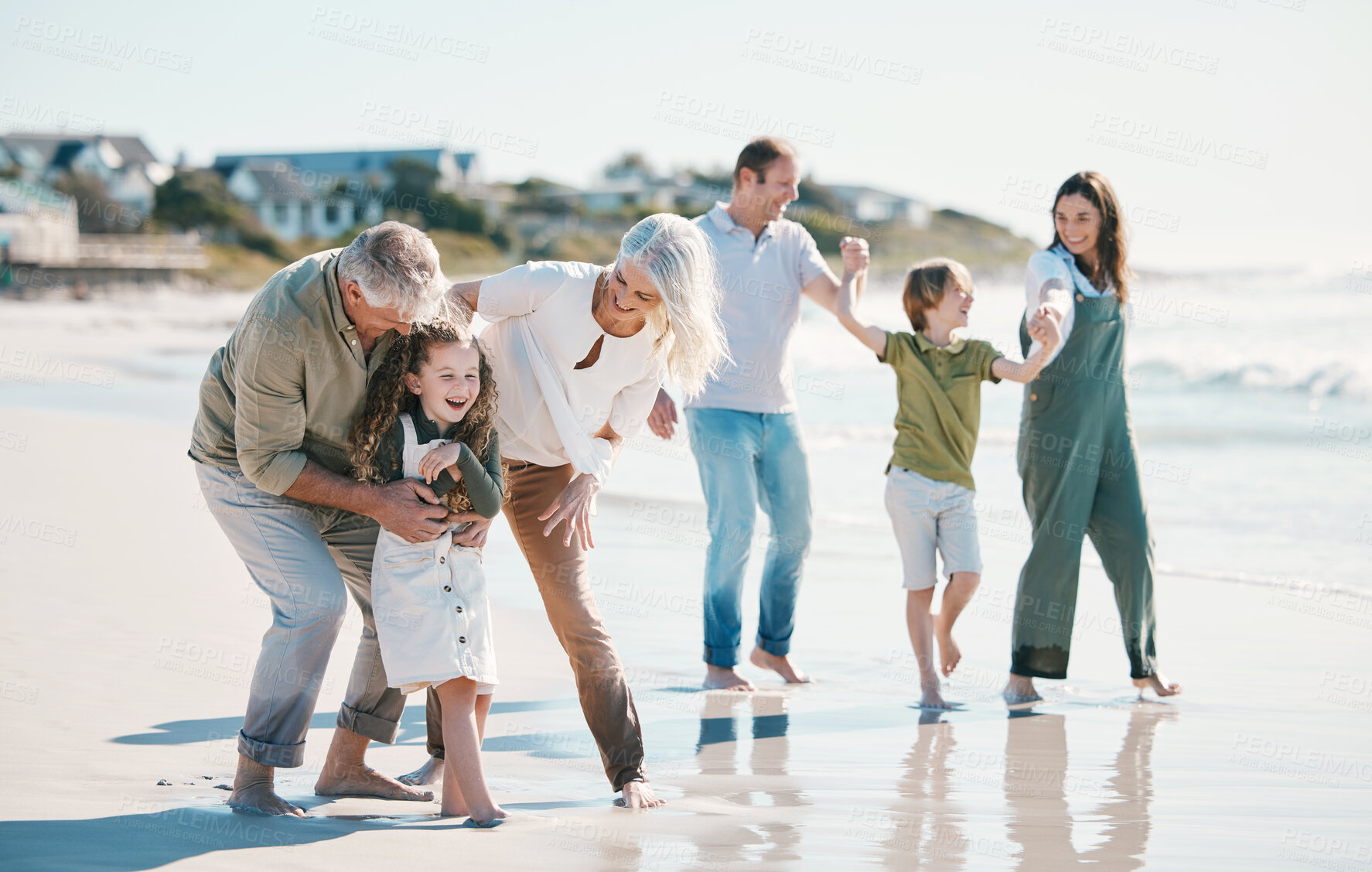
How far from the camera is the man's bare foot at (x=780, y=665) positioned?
16.7 ft

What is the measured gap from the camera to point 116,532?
676 cm

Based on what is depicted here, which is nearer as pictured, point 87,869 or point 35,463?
point 87,869

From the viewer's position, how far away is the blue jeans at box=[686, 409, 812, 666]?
5023 mm

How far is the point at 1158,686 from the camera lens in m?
4.87

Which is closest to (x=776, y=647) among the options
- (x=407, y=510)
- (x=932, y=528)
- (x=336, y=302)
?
(x=932, y=528)

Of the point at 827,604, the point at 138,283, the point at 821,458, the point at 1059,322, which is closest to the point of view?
the point at 1059,322

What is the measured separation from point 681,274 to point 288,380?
1.04 m

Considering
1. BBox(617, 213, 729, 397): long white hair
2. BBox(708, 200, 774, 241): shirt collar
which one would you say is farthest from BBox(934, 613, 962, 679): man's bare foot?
BBox(617, 213, 729, 397): long white hair

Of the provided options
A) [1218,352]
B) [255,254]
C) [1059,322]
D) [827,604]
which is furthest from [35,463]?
[255,254]

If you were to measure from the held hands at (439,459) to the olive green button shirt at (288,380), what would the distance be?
0.96ft

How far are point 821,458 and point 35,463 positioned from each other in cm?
684

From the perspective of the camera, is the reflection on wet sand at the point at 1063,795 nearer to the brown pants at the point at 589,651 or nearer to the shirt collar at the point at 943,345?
the brown pants at the point at 589,651

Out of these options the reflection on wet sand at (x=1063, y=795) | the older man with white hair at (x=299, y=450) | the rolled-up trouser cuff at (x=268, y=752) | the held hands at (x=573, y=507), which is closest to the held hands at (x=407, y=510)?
the older man with white hair at (x=299, y=450)

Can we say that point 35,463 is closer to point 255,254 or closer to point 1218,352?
point 1218,352
